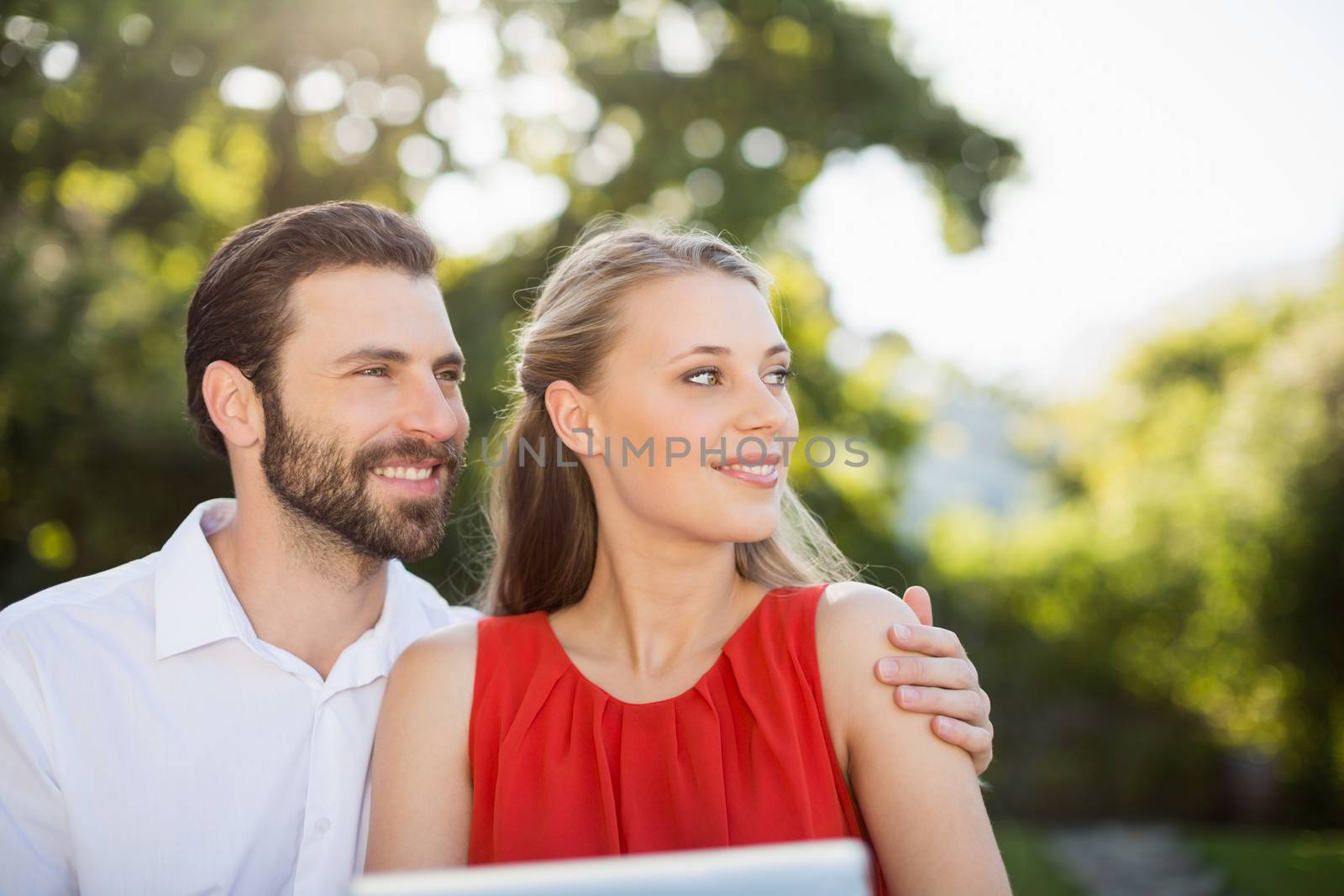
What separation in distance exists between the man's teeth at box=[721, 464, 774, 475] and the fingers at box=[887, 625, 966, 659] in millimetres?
418

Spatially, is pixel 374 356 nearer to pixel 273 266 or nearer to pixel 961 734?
pixel 273 266

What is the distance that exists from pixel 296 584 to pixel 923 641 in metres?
1.40

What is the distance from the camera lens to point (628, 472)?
235 cm

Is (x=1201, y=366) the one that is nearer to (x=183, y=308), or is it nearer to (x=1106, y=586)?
(x=1106, y=586)

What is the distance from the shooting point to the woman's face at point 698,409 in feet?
7.27

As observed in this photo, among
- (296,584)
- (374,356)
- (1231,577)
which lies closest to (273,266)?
(374,356)

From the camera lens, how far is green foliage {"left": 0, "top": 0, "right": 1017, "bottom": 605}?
22.1 feet

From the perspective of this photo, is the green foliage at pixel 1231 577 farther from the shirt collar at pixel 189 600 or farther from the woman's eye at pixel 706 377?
the shirt collar at pixel 189 600

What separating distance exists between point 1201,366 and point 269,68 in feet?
84.6

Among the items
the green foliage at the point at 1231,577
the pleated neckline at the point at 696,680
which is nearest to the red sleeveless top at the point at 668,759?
the pleated neckline at the point at 696,680

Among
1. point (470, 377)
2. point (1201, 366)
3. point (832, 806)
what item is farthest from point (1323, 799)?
point (1201, 366)

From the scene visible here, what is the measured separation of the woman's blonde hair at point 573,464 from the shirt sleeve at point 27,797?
1049mm

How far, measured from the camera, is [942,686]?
205 cm

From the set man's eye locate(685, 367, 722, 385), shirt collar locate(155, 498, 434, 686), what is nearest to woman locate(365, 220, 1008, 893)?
man's eye locate(685, 367, 722, 385)
